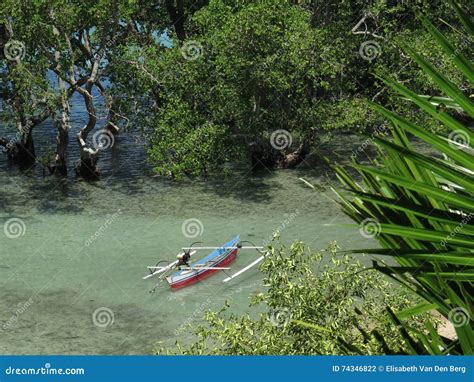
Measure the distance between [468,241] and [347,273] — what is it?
9588 millimetres

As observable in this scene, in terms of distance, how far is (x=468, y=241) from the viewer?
6137 millimetres

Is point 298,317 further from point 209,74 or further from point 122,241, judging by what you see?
point 209,74

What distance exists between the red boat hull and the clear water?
212 millimetres

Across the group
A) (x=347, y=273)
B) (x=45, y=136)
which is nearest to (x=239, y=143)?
(x=45, y=136)

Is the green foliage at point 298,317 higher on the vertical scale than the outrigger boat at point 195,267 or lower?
higher

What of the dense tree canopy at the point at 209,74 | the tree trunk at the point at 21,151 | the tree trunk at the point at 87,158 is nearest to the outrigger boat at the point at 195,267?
the dense tree canopy at the point at 209,74

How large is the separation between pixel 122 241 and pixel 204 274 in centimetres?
537

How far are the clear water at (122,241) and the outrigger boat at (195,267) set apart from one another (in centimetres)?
29

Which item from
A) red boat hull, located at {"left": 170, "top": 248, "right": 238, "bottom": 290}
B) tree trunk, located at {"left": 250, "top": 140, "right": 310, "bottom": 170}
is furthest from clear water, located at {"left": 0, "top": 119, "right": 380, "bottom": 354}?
tree trunk, located at {"left": 250, "top": 140, "right": 310, "bottom": 170}

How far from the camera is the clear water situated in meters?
24.8

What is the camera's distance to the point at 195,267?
2817 cm

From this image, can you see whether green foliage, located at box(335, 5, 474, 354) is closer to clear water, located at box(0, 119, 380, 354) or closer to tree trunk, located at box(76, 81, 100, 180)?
clear water, located at box(0, 119, 380, 354)

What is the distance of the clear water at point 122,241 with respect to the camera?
2483 cm

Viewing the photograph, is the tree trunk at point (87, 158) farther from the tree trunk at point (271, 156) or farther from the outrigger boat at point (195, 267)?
the outrigger boat at point (195, 267)
